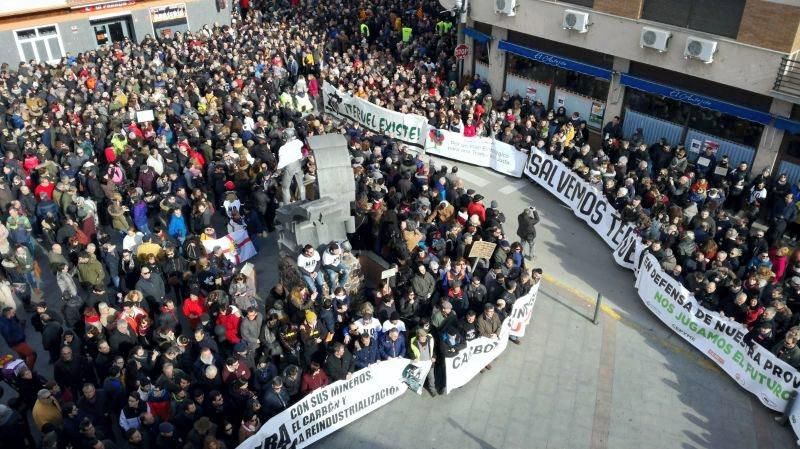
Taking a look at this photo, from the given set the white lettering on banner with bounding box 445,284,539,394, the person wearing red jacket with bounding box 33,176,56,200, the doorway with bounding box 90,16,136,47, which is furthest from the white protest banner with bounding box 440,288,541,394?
the doorway with bounding box 90,16,136,47

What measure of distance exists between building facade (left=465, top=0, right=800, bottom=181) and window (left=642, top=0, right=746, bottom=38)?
0.02 metres

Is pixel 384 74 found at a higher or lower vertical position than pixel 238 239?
higher

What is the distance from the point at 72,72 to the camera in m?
20.9

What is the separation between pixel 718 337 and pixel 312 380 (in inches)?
277

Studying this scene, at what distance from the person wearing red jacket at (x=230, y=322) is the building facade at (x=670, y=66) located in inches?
506

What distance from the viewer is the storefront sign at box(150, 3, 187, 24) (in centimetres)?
2997

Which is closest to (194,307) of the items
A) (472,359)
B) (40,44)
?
(472,359)

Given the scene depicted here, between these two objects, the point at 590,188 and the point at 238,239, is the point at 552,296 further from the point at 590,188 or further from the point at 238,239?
the point at 238,239

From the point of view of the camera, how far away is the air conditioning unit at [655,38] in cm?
1600

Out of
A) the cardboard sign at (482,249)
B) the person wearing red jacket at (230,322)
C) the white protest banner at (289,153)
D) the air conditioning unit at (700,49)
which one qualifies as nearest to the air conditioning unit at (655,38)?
the air conditioning unit at (700,49)

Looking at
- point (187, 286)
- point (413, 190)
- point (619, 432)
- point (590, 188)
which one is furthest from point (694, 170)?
point (187, 286)

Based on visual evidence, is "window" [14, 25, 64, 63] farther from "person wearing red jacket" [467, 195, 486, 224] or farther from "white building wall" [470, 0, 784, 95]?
"person wearing red jacket" [467, 195, 486, 224]

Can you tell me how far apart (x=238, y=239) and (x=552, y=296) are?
690 cm

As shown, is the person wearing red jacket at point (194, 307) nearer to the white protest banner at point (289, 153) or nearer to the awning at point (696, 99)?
the white protest banner at point (289, 153)
